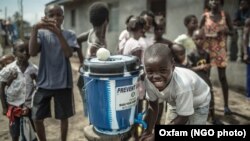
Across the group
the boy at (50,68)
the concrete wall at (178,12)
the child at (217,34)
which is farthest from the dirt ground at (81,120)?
the concrete wall at (178,12)

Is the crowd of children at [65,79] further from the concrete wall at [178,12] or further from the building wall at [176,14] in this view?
the concrete wall at [178,12]

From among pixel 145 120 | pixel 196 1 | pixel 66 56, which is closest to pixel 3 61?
pixel 66 56

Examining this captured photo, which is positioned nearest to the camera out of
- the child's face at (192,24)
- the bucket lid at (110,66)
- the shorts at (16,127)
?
the bucket lid at (110,66)

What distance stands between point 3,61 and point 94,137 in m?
1.53

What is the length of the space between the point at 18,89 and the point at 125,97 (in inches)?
51.3

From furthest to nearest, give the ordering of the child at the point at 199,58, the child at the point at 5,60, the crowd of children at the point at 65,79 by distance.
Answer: the child at the point at 199,58
the child at the point at 5,60
the crowd of children at the point at 65,79

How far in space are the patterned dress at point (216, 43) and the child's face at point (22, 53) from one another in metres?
2.60

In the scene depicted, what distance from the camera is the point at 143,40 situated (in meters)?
3.41

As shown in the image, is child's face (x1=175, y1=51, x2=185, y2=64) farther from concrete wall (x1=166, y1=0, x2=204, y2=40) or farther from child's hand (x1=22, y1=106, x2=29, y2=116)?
concrete wall (x1=166, y1=0, x2=204, y2=40)

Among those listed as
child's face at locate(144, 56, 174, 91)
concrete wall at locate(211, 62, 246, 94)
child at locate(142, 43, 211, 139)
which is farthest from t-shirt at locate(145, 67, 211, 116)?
concrete wall at locate(211, 62, 246, 94)

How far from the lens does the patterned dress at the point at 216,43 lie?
4.18 metres

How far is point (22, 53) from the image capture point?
9.50ft

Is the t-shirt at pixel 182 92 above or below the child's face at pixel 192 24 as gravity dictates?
below

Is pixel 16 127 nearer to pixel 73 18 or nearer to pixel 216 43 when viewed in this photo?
pixel 216 43
